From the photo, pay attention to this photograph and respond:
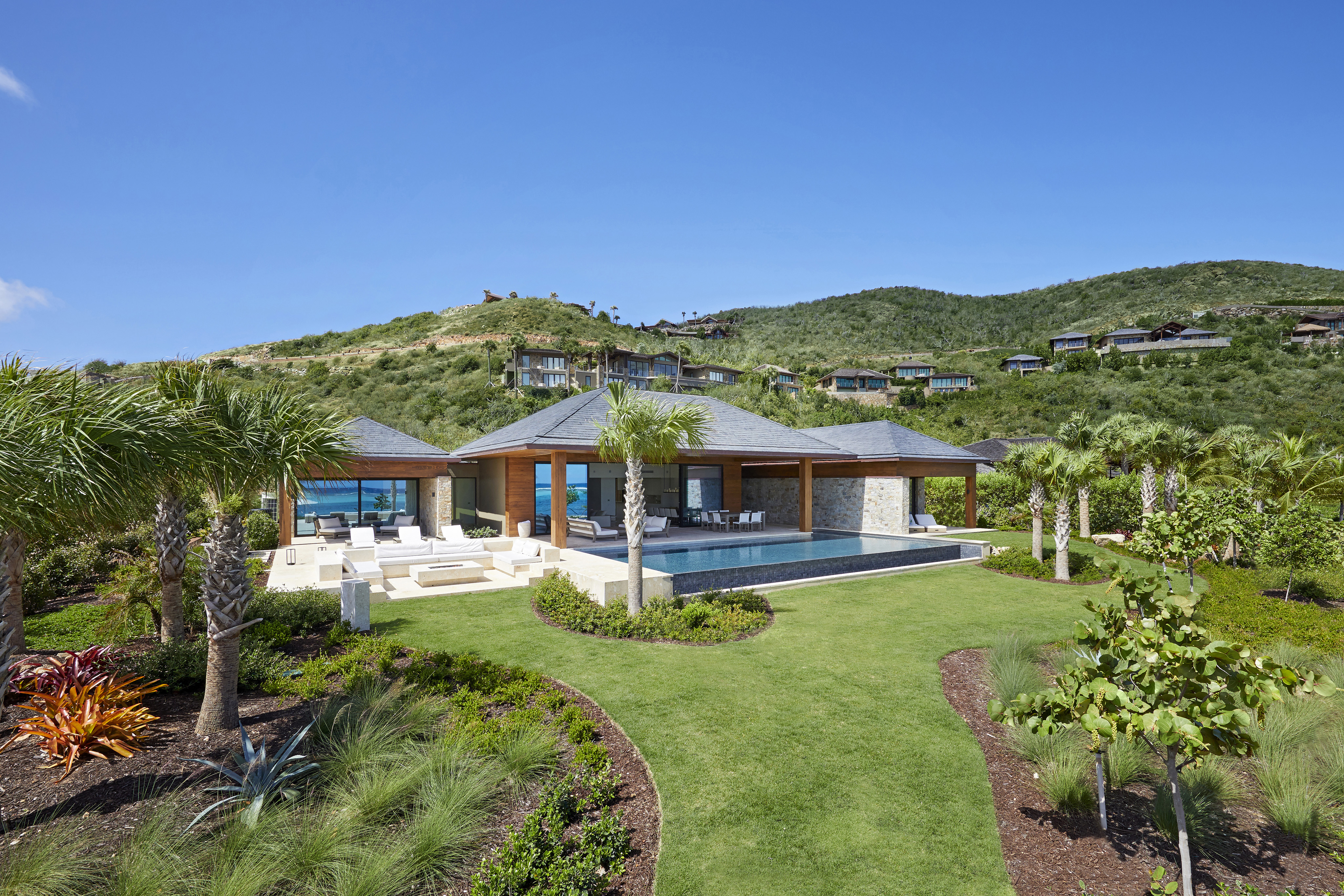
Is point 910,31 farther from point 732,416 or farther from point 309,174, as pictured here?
point 309,174

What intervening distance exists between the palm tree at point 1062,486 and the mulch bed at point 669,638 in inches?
333

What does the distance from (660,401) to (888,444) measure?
11024 millimetres

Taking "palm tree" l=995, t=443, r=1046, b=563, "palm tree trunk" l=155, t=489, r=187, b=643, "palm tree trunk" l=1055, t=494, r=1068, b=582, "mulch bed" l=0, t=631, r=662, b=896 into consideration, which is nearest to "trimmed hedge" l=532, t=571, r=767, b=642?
"mulch bed" l=0, t=631, r=662, b=896

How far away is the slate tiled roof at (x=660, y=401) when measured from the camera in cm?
1653

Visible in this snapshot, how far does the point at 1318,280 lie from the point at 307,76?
120 m

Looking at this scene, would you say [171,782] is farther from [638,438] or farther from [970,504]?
[970,504]

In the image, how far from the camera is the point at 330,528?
19516 millimetres

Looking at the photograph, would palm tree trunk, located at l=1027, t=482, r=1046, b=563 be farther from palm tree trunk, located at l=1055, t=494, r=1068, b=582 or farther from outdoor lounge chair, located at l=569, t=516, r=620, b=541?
outdoor lounge chair, located at l=569, t=516, r=620, b=541

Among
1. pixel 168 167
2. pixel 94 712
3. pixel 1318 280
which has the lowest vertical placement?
pixel 94 712

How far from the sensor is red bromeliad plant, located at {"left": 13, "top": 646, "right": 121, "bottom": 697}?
5582 millimetres

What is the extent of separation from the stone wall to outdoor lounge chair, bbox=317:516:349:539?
15.0 m

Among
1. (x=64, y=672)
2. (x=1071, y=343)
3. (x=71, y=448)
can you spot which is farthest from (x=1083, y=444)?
(x=1071, y=343)

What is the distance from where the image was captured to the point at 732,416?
22.2 metres

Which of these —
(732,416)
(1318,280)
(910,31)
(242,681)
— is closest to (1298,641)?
(242,681)
